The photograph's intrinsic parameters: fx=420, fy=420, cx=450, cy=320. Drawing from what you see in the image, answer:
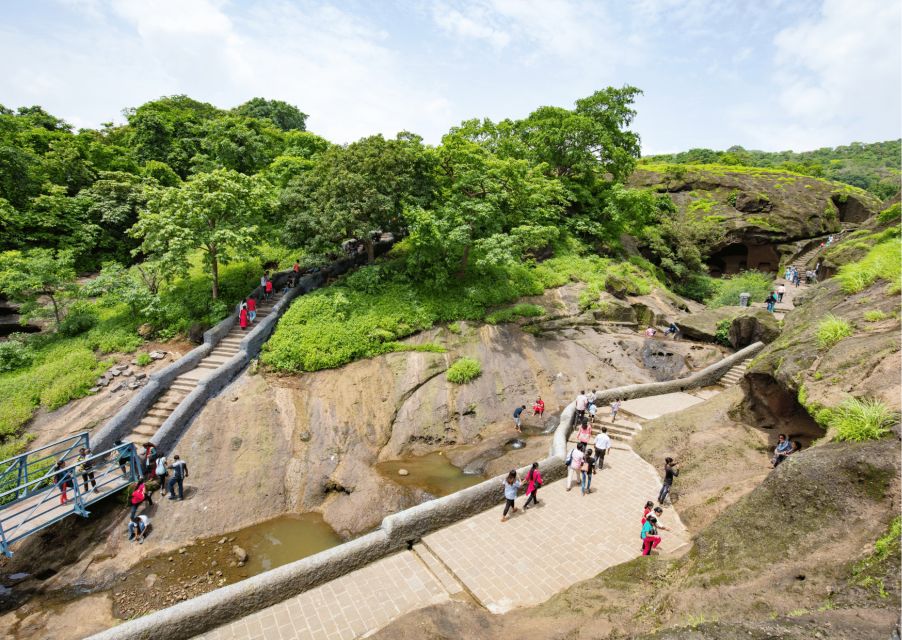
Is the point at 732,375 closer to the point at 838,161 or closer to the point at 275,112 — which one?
the point at 275,112

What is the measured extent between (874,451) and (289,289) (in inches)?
931

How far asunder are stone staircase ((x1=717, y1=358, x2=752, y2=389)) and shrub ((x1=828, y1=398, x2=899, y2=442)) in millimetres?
13920

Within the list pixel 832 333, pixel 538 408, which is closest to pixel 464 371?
pixel 538 408

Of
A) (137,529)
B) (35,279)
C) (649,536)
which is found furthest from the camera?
(35,279)

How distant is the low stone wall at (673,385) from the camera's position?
1855 centimetres

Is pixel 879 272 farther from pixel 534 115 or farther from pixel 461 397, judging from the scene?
pixel 534 115

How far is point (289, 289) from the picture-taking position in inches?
936

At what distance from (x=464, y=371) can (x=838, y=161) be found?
14468cm

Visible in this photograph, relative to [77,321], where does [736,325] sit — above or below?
below

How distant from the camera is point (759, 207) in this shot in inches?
1545

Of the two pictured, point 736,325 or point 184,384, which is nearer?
point 184,384

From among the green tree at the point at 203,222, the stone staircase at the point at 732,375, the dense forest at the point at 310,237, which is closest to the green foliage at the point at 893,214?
the stone staircase at the point at 732,375

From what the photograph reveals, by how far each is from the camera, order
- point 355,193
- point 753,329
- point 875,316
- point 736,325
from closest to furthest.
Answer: point 875,316 → point 355,193 → point 753,329 → point 736,325

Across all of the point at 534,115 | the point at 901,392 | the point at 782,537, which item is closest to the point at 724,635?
the point at 782,537
